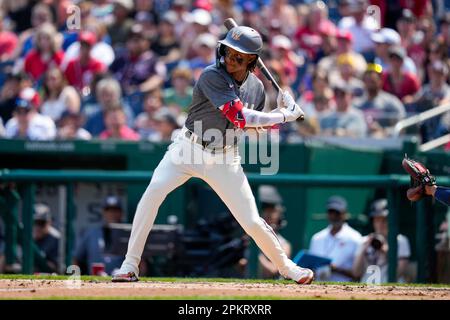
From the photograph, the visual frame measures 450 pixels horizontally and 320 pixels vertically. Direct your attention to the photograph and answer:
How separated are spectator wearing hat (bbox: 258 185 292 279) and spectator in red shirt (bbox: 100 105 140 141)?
6.24 feet

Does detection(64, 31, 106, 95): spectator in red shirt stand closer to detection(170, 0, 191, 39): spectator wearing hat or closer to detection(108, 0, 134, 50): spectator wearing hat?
detection(108, 0, 134, 50): spectator wearing hat

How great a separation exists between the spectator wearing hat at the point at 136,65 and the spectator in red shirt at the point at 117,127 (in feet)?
4.26

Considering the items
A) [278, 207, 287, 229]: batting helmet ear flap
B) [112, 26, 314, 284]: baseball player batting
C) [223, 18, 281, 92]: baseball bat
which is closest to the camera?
[112, 26, 314, 284]: baseball player batting

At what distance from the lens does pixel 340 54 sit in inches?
514

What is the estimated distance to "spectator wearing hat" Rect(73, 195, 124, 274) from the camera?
10.8 meters

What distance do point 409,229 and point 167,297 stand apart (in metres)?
4.37

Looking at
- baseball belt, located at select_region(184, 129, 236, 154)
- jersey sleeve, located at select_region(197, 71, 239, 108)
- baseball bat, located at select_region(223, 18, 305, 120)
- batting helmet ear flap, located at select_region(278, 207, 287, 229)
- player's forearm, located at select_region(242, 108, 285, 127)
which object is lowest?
batting helmet ear flap, located at select_region(278, 207, 287, 229)

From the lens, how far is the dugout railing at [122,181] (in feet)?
33.6

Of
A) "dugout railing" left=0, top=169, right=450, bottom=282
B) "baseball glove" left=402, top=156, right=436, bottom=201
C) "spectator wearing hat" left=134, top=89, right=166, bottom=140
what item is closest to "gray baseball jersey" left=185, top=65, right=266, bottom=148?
"baseball glove" left=402, top=156, right=436, bottom=201

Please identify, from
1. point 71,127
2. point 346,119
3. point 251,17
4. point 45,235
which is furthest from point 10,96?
point 346,119

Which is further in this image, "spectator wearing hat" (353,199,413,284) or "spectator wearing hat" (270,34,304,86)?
"spectator wearing hat" (270,34,304,86)

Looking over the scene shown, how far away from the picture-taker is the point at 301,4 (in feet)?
48.3
